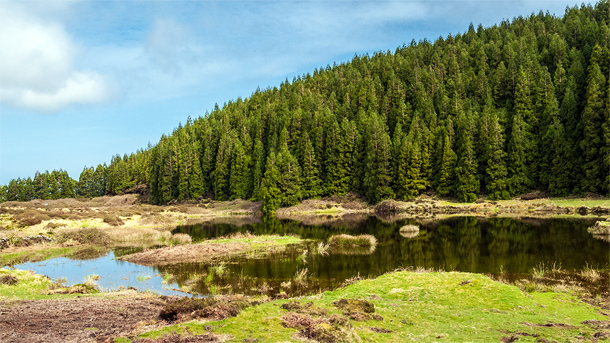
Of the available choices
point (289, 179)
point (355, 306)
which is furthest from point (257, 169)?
point (355, 306)

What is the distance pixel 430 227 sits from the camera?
55.0 m

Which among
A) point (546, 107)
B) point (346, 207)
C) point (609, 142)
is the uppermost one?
point (546, 107)

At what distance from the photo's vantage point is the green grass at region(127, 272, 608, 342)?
39.9 feet

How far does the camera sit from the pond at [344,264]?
25.2 m

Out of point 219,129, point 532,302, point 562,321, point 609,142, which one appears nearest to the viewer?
point 562,321

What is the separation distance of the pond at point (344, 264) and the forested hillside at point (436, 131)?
2148 inches

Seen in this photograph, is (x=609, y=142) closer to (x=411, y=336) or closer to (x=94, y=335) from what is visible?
(x=411, y=336)

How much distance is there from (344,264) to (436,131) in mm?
87174

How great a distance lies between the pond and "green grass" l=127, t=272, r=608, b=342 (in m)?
5.45

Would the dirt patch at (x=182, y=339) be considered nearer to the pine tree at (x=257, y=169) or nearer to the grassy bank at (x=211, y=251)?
the grassy bank at (x=211, y=251)

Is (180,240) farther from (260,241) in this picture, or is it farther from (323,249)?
(323,249)

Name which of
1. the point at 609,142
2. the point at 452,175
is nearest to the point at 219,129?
the point at 452,175

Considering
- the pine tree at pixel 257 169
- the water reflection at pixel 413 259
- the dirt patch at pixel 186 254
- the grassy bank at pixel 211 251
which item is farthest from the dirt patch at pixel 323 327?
the pine tree at pixel 257 169

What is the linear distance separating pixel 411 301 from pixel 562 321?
5.61 meters
